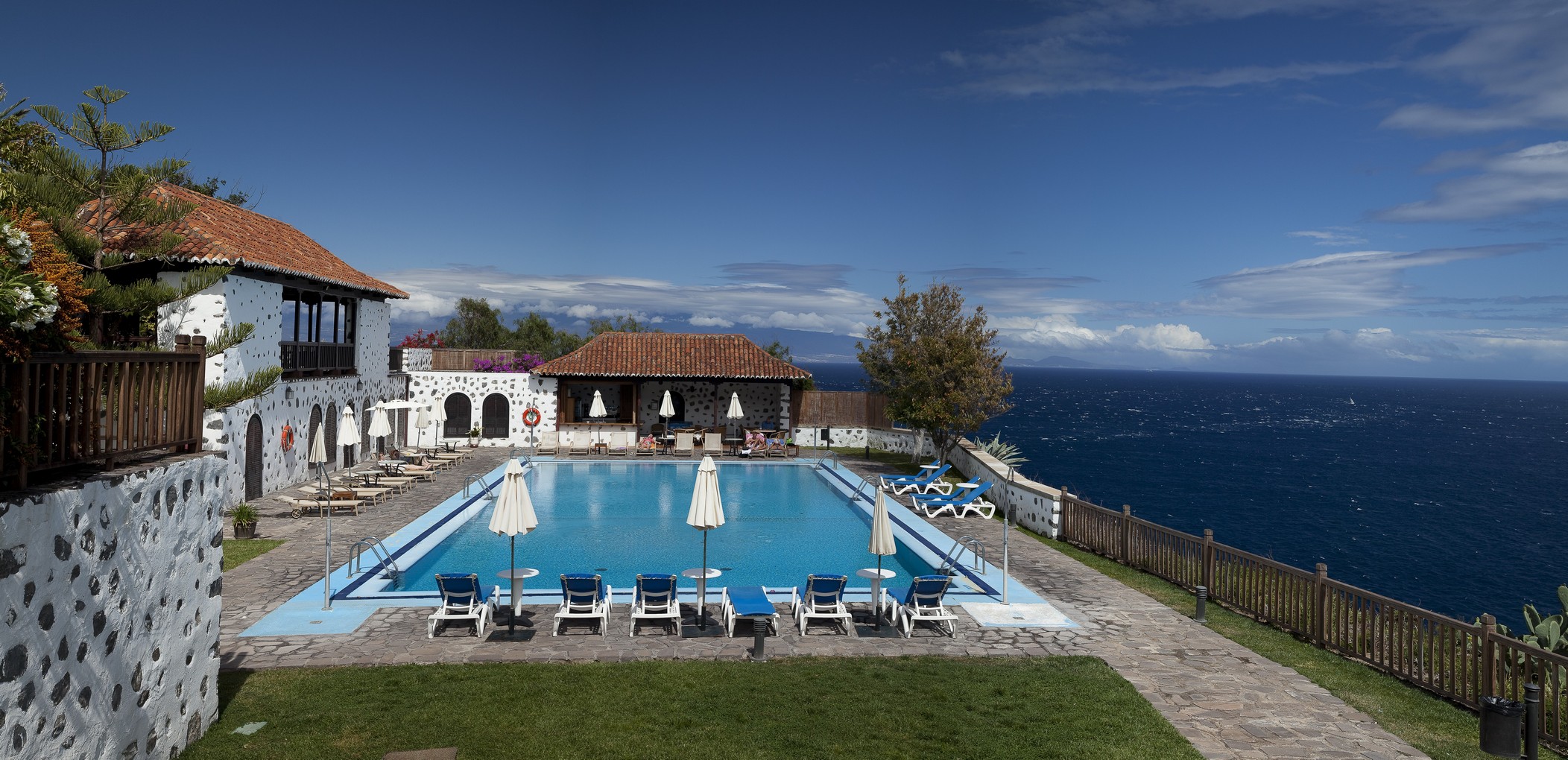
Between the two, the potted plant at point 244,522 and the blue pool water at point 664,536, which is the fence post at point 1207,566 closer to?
the blue pool water at point 664,536

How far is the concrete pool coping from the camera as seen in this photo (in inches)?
373

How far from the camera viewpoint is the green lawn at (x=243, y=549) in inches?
472

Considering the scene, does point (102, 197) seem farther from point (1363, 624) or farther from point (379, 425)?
point (1363, 624)

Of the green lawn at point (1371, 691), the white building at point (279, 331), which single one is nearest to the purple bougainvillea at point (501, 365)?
the white building at point (279, 331)

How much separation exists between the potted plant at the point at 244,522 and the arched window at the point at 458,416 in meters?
14.1

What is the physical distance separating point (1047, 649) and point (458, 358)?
23960mm

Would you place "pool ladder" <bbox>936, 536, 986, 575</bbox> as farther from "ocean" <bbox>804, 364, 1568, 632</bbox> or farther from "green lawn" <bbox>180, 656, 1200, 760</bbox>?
"ocean" <bbox>804, 364, 1568, 632</bbox>

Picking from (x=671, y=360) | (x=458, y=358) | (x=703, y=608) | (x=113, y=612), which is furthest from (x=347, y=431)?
(x=113, y=612)

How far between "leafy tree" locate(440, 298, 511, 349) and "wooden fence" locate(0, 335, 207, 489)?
54.0 metres

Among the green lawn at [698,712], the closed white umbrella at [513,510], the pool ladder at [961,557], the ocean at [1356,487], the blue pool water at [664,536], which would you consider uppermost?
the closed white umbrella at [513,510]

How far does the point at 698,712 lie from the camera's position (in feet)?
23.6

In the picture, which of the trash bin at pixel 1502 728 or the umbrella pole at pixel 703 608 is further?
the umbrella pole at pixel 703 608

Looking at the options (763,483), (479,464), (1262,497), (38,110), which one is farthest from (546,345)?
(38,110)

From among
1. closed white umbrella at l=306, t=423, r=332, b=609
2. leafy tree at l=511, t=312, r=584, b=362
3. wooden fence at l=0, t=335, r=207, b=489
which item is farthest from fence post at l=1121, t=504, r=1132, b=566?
leafy tree at l=511, t=312, r=584, b=362
